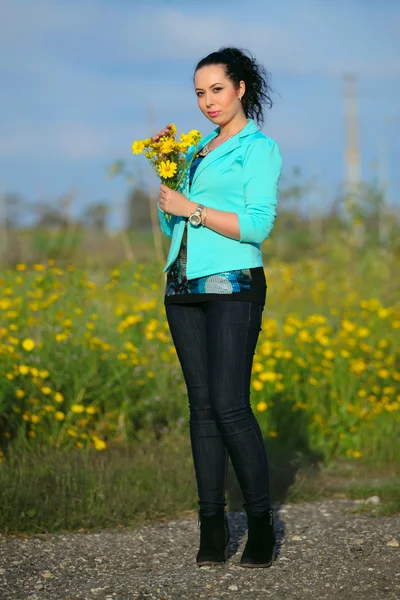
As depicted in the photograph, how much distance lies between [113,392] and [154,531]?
147 centimetres

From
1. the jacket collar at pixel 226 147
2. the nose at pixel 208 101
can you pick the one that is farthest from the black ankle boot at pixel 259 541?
the nose at pixel 208 101

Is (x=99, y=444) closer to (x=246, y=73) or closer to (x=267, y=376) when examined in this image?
(x=267, y=376)

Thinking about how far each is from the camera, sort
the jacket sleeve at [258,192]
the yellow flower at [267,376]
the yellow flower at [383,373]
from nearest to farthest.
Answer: the jacket sleeve at [258,192]
the yellow flower at [267,376]
the yellow flower at [383,373]

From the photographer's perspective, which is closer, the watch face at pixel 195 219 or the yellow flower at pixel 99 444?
the watch face at pixel 195 219

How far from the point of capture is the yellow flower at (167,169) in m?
3.05

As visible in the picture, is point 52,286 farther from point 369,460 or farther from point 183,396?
point 369,460

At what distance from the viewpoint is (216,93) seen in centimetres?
311

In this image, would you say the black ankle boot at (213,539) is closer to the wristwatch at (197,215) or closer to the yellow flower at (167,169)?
the wristwatch at (197,215)

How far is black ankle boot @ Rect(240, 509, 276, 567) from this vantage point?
315cm

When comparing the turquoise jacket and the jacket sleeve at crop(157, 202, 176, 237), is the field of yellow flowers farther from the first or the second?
the turquoise jacket

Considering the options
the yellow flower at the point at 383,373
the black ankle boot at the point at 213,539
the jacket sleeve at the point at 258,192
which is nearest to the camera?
the jacket sleeve at the point at 258,192

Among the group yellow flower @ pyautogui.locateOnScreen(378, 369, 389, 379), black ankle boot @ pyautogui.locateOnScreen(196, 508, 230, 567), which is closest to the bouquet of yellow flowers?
black ankle boot @ pyautogui.locateOnScreen(196, 508, 230, 567)

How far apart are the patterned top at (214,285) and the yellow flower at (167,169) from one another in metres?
0.12

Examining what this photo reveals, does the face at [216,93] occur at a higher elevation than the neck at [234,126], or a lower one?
higher
